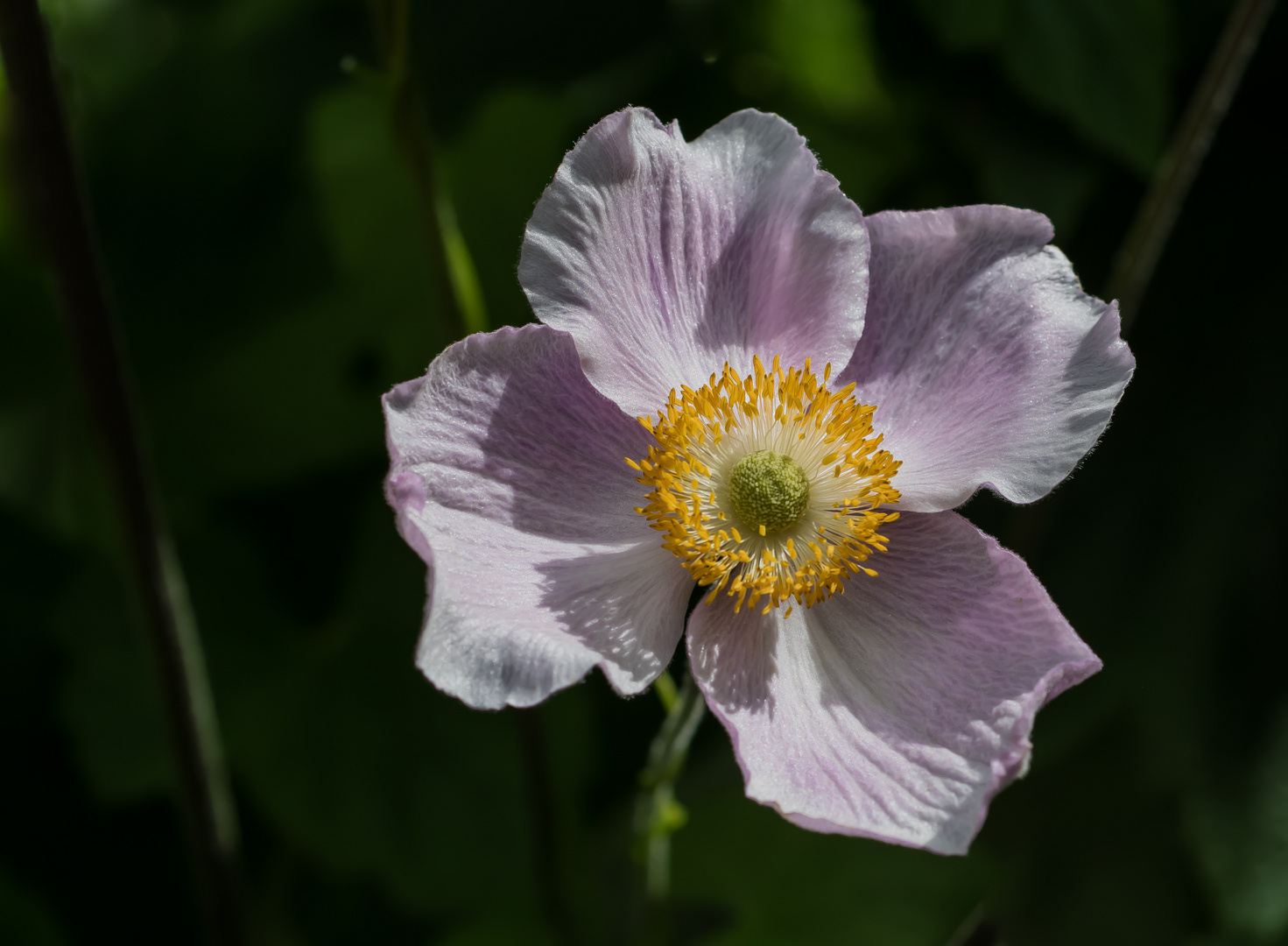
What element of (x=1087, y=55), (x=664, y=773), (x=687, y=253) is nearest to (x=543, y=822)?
(x=664, y=773)

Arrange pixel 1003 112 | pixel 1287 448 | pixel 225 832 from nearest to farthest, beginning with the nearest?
1. pixel 225 832
2. pixel 1003 112
3. pixel 1287 448

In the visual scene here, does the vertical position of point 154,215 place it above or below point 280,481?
above

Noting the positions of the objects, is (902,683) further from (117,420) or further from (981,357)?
(117,420)

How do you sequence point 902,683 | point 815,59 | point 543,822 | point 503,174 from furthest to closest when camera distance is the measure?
point 815,59
point 503,174
point 543,822
point 902,683

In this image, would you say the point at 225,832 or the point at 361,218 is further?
the point at 361,218

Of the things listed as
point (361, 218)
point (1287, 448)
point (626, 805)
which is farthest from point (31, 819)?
point (1287, 448)

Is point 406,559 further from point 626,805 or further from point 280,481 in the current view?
point 626,805
